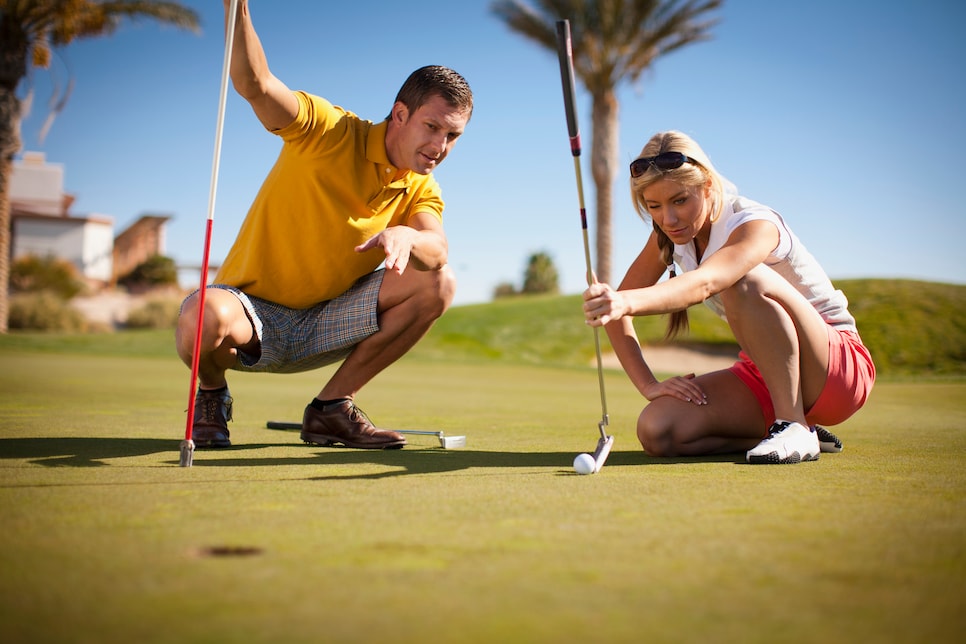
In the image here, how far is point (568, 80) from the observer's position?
10.1ft

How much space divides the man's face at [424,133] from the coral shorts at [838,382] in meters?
1.58

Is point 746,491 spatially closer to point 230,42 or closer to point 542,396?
point 230,42

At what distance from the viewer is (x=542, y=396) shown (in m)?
7.91

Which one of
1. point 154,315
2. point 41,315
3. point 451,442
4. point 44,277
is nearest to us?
point 451,442

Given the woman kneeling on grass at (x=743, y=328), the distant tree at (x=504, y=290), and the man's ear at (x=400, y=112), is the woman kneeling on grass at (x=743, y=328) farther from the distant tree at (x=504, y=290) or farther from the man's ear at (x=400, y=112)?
the distant tree at (x=504, y=290)

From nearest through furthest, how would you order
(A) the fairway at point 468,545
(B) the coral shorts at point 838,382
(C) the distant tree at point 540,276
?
(A) the fairway at point 468,545 < (B) the coral shorts at point 838,382 < (C) the distant tree at point 540,276

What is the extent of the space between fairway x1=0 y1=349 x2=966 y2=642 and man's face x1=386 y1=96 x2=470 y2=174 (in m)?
1.29

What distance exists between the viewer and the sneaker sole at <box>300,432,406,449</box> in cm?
384

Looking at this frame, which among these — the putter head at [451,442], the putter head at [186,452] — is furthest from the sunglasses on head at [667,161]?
the putter head at [186,452]

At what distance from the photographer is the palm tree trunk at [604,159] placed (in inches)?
827

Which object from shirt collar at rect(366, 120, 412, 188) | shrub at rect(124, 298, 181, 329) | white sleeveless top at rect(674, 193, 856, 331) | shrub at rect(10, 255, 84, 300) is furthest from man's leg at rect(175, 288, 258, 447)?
shrub at rect(10, 255, 84, 300)

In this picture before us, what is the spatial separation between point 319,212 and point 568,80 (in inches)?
55.9

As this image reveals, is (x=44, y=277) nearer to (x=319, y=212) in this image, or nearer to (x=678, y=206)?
(x=319, y=212)

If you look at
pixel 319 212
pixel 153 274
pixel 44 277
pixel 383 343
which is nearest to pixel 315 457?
pixel 383 343
